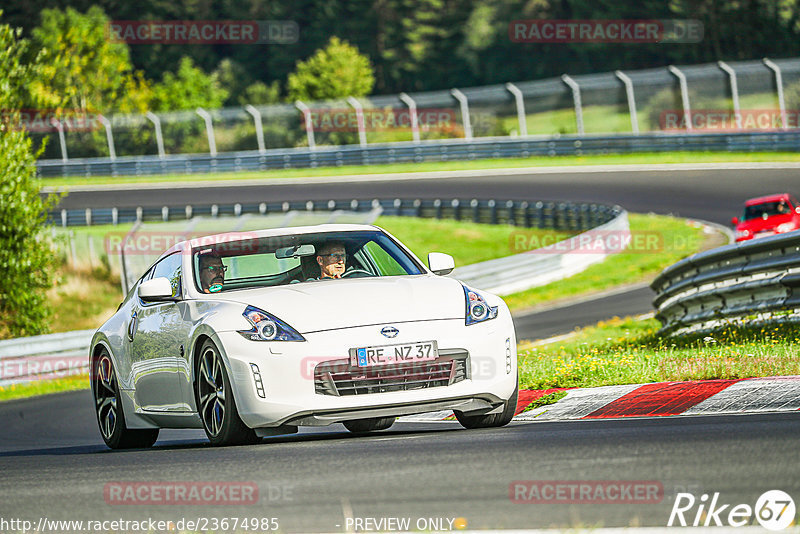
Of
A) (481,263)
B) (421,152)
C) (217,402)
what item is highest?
(217,402)

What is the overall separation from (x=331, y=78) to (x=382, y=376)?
7029cm

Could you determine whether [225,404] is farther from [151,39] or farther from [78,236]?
[151,39]

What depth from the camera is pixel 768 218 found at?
83.2ft

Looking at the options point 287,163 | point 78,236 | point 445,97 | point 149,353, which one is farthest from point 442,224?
point 149,353

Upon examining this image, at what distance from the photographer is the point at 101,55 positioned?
245 ft

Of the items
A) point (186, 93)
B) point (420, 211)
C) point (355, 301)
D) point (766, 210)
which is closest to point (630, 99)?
point (420, 211)

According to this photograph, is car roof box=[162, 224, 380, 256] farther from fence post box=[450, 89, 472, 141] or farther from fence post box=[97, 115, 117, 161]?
fence post box=[97, 115, 117, 161]

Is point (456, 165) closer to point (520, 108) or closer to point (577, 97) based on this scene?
point (520, 108)

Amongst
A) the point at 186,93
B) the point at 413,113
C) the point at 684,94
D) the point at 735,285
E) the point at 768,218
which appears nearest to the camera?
the point at 735,285

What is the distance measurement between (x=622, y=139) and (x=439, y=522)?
4253 centimetres

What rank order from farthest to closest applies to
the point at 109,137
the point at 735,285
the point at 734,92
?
the point at 109,137, the point at 734,92, the point at 735,285

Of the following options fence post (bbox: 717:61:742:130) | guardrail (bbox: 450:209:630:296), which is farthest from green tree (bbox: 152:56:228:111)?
guardrail (bbox: 450:209:630:296)

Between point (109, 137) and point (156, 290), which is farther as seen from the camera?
point (109, 137)

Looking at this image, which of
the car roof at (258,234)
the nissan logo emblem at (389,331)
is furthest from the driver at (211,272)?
the nissan logo emblem at (389,331)
